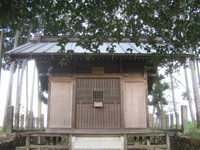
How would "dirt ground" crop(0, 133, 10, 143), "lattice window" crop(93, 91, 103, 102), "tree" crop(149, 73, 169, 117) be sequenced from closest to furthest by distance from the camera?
1. "dirt ground" crop(0, 133, 10, 143)
2. "lattice window" crop(93, 91, 103, 102)
3. "tree" crop(149, 73, 169, 117)

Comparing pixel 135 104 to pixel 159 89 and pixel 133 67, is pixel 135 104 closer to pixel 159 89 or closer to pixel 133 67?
pixel 133 67

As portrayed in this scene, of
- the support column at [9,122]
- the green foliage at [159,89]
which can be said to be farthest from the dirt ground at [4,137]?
the green foliage at [159,89]

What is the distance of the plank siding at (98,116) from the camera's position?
8.50 meters

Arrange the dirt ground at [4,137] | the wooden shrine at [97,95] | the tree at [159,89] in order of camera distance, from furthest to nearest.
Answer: the tree at [159,89] < the wooden shrine at [97,95] < the dirt ground at [4,137]

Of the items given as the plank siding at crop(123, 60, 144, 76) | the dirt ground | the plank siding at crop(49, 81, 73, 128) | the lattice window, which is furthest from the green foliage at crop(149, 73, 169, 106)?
the dirt ground

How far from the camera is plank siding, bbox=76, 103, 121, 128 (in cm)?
850

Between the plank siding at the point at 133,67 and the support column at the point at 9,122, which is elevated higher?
the plank siding at the point at 133,67

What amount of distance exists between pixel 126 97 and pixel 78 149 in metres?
2.90

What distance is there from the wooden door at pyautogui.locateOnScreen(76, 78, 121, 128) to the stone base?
1.47 m

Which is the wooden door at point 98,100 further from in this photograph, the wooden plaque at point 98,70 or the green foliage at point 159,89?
the green foliage at point 159,89

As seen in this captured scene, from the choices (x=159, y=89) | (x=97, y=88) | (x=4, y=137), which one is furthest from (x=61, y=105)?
(x=159, y=89)

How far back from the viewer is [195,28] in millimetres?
4742

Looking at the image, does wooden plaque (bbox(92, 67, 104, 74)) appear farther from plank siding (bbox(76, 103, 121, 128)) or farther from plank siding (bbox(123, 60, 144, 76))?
plank siding (bbox(76, 103, 121, 128))

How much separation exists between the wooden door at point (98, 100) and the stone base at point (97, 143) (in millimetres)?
1470
